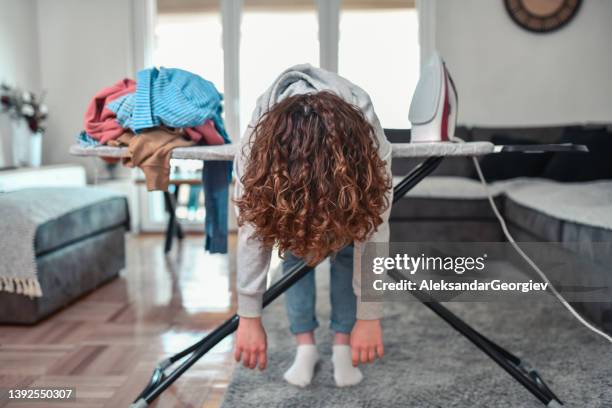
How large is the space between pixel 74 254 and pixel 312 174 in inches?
44.0

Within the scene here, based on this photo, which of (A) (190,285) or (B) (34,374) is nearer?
(B) (34,374)

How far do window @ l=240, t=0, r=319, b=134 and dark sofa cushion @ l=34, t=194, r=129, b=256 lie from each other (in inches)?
28.3

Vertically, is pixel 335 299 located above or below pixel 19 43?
below

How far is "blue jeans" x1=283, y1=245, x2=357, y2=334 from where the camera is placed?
0.95m

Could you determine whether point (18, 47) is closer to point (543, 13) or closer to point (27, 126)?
point (27, 126)

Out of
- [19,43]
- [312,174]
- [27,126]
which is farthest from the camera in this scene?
[27,126]

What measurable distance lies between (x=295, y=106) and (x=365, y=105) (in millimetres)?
129

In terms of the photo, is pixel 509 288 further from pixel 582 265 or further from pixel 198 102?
pixel 198 102

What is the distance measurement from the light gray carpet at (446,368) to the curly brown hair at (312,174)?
0.37 meters

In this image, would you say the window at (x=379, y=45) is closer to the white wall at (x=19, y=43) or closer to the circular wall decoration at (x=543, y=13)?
the circular wall decoration at (x=543, y=13)

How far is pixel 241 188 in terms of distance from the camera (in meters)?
0.71

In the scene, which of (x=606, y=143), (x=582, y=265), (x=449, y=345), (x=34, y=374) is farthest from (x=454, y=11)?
(x=34, y=374)

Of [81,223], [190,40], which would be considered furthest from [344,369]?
[190,40]

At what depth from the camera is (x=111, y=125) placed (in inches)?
37.0
